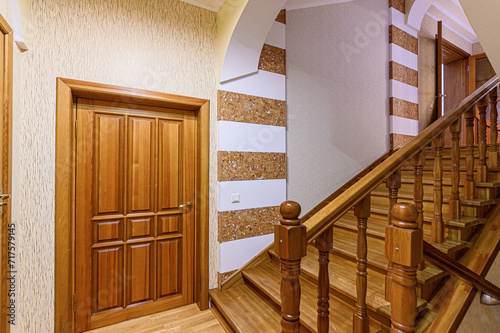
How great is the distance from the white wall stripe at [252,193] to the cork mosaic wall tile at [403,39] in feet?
8.42

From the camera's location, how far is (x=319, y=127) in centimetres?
268

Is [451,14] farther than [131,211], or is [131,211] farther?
[451,14]

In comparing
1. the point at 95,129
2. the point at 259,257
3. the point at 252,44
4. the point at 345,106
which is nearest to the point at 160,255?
the point at 259,257

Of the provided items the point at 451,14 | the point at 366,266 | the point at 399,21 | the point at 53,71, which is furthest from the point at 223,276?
the point at 451,14

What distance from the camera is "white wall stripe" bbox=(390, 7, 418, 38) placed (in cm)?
319

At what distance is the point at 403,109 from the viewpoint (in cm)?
331

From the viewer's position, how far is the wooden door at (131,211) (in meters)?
1.82

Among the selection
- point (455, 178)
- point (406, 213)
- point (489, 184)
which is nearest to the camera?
point (406, 213)

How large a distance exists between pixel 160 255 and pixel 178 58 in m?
1.66

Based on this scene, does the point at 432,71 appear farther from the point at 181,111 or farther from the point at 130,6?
the point at 130,6

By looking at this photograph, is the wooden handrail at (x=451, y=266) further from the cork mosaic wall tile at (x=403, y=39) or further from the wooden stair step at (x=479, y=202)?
the cork mosaic wall tile at (x=403, y=39)

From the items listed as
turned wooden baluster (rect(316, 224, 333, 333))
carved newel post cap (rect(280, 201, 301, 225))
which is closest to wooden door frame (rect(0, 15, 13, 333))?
carved newel post cap (rect(280, 201, 301, 225))

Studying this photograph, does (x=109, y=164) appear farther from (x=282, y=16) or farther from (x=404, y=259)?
(x=282, y=16)

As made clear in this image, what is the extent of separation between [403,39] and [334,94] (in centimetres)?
152
